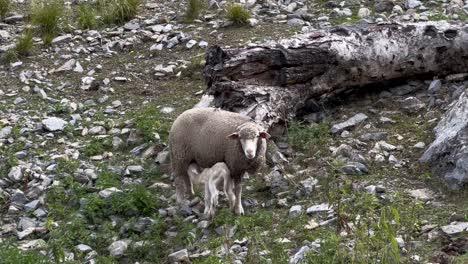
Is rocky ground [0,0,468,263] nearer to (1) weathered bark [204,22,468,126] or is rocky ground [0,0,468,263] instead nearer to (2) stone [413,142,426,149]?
(2) stone [413,142,426,149]

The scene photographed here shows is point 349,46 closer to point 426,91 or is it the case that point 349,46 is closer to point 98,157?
point 426,91

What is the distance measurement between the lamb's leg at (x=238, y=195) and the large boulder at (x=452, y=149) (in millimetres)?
2015

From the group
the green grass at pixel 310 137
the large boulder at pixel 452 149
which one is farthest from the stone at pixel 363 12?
the large boulder at pixel 452 149

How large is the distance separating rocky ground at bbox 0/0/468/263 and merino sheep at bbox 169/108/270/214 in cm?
32

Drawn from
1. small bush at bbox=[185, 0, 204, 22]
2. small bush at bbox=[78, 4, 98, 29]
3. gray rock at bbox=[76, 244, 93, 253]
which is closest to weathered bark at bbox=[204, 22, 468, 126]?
gray rock at bbox=[76, 244, 93, 253]

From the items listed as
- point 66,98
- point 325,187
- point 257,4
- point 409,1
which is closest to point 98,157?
point 66,98

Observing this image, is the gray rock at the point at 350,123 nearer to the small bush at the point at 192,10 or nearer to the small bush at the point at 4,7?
the small bush at the point at 192,10

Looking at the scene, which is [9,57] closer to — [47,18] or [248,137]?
[47,18]

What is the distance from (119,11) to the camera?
14891mm

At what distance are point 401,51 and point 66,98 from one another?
15.8 feet

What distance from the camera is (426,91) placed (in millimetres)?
11234

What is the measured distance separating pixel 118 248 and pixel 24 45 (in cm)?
629

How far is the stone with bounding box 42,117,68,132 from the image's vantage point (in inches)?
445

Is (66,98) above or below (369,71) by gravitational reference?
below
